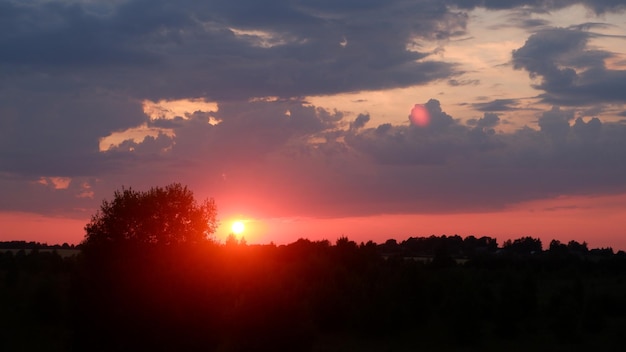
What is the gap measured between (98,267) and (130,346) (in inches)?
187

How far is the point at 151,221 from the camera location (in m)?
39.3

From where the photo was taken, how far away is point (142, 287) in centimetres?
3684

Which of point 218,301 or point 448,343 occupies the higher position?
point 218,301

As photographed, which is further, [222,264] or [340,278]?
[340,278]

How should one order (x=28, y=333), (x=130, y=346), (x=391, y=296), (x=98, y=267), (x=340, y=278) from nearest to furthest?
(x=130, y=346), (x=98, y=267), (x=28, y=333), (x=391, y=296), (x=340, y=278)

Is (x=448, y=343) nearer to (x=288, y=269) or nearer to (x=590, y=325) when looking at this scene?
(x=590, y=325)

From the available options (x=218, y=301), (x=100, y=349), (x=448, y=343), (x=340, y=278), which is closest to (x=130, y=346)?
(x=100, y=349)

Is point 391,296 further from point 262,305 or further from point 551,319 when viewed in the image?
point 262,305

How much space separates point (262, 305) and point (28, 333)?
15.1 meters

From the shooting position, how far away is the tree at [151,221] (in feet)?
128

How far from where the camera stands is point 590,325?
54.5 meters

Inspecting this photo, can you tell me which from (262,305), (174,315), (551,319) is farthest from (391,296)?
(174,315)

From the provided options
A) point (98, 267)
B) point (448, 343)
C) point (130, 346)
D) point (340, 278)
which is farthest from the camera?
point (340, 278)

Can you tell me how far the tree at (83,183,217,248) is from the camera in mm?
39156
